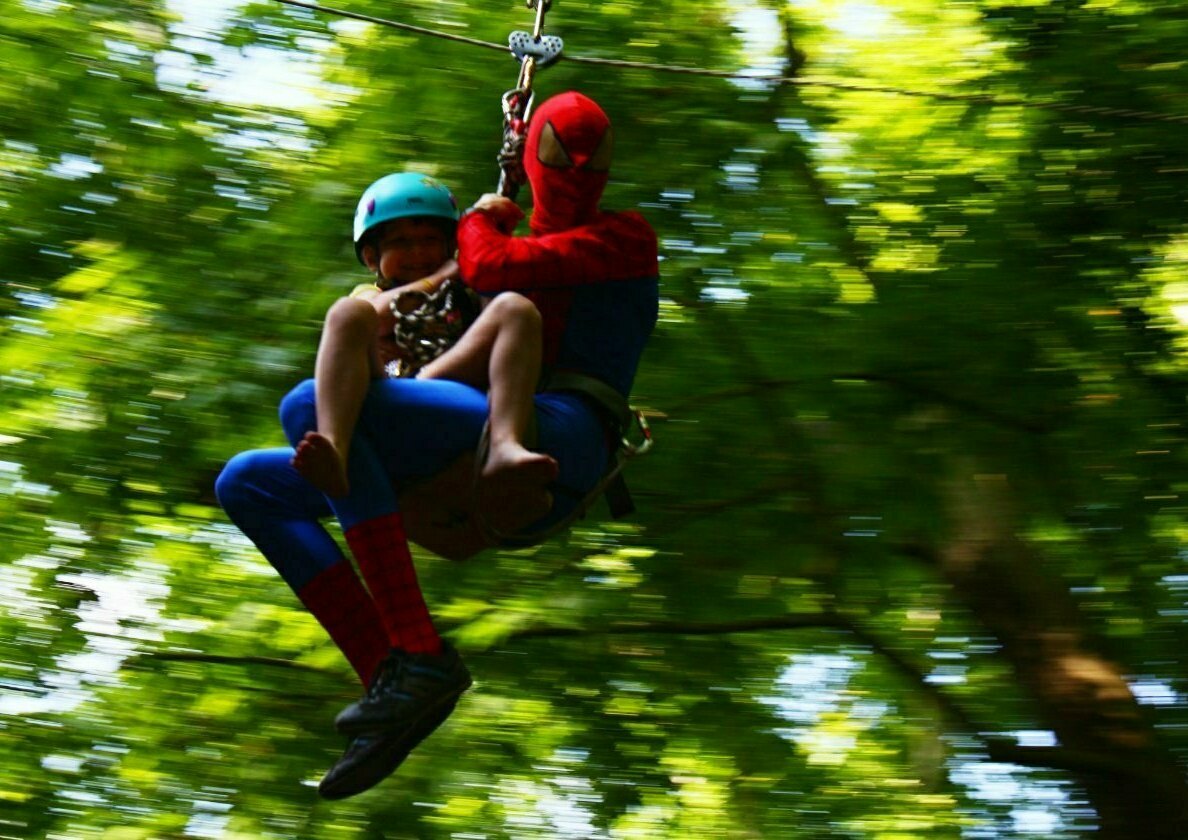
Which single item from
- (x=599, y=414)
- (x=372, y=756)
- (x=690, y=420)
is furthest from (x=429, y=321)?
(x=690, y=420)

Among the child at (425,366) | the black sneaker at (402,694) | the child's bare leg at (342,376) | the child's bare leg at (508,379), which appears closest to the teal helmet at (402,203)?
the child at (425,366)

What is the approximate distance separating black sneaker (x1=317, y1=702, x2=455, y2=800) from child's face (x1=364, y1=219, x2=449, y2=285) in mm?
1013

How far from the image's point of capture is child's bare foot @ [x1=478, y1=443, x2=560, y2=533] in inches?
131

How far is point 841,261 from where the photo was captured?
7105mm

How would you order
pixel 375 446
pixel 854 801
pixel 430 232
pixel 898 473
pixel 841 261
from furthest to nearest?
1. pixel 854 801
2. pixel 841 261
3. pixel 898 473
4. pixel 430 232
5. pixel 375 446

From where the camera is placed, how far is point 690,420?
6.77m

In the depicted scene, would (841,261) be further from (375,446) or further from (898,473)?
(375,446)

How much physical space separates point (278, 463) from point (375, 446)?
0.77 feet

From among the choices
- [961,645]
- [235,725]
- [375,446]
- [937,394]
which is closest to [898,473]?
[937,394]

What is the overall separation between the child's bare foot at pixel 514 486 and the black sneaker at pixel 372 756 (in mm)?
416

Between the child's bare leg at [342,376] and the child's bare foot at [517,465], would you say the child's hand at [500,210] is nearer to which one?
the child's bare leg at [342,376]

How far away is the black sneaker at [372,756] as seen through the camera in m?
3.43

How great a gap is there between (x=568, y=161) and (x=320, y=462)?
111cm

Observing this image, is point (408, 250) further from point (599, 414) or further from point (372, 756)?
point (372, 756)
